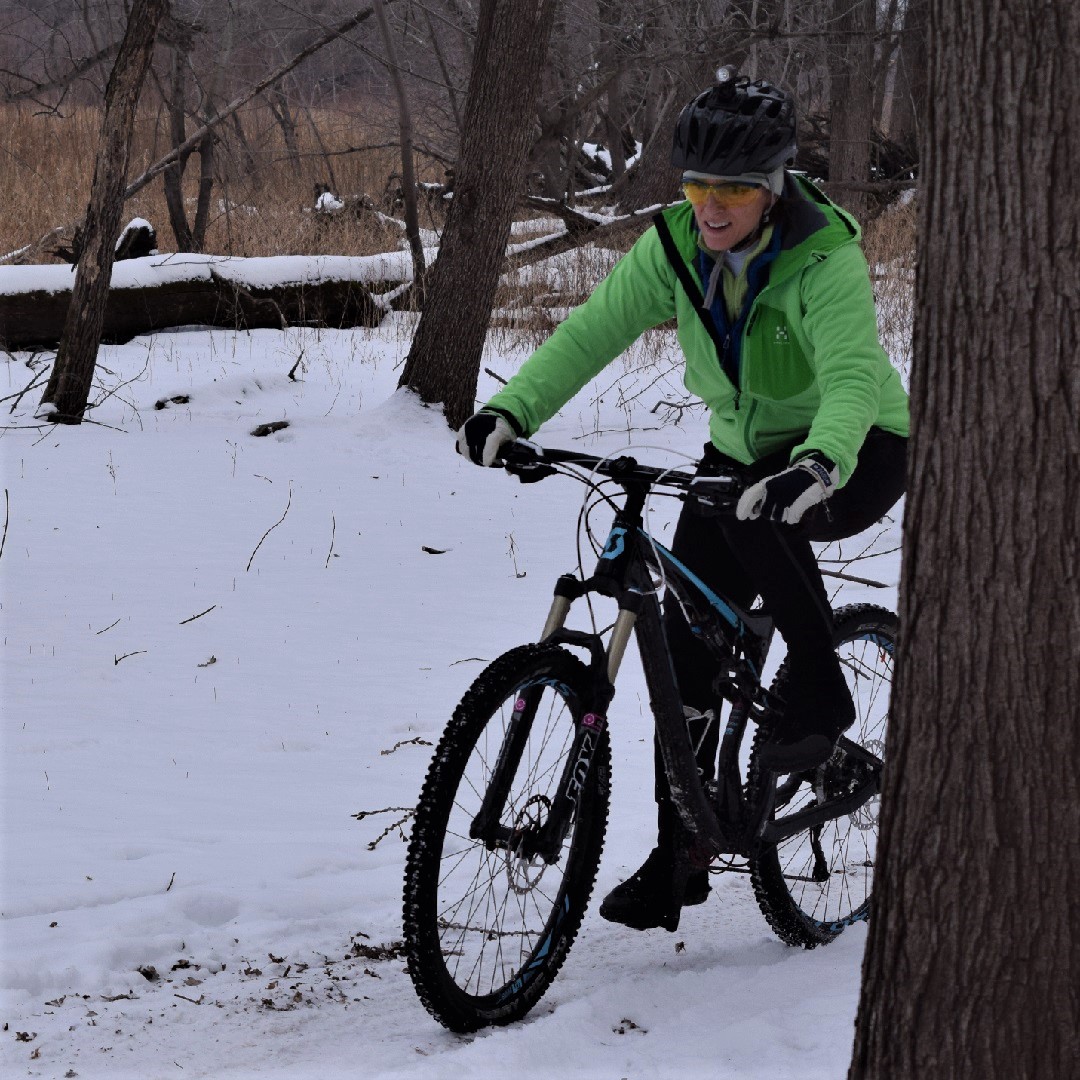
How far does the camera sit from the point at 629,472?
287cm

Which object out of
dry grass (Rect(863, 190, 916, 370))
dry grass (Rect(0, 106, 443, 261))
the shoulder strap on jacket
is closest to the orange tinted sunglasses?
the shoulder strap on jacket

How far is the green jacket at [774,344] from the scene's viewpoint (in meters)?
2.95

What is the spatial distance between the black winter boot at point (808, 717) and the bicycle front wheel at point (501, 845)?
19.4 inches

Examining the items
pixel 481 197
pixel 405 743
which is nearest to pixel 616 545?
pixel 405 743

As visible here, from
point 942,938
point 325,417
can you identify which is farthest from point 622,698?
point 325,417

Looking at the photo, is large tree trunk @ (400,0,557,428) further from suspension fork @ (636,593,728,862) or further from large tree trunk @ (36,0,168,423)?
suspension fork @ (636,593,728,862)

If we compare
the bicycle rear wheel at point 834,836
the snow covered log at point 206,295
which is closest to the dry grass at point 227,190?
the snow covered log at point 206,295

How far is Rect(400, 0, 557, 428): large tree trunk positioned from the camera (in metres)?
9.09

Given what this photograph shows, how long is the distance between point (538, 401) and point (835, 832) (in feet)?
5.61

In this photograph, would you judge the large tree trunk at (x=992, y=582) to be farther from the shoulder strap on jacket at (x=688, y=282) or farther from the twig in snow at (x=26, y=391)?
the twig in snow at (x=26, y=391)

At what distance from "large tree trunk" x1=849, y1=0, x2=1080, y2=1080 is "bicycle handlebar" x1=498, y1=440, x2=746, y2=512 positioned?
0.63 meters

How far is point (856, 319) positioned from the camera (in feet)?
9.76

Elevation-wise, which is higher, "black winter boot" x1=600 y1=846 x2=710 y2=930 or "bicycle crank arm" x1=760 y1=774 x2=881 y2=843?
"bicycle crank arm" x1=760 y1=774 x2=881 y2=843

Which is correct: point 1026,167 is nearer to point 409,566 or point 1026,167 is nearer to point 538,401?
point 538,401
